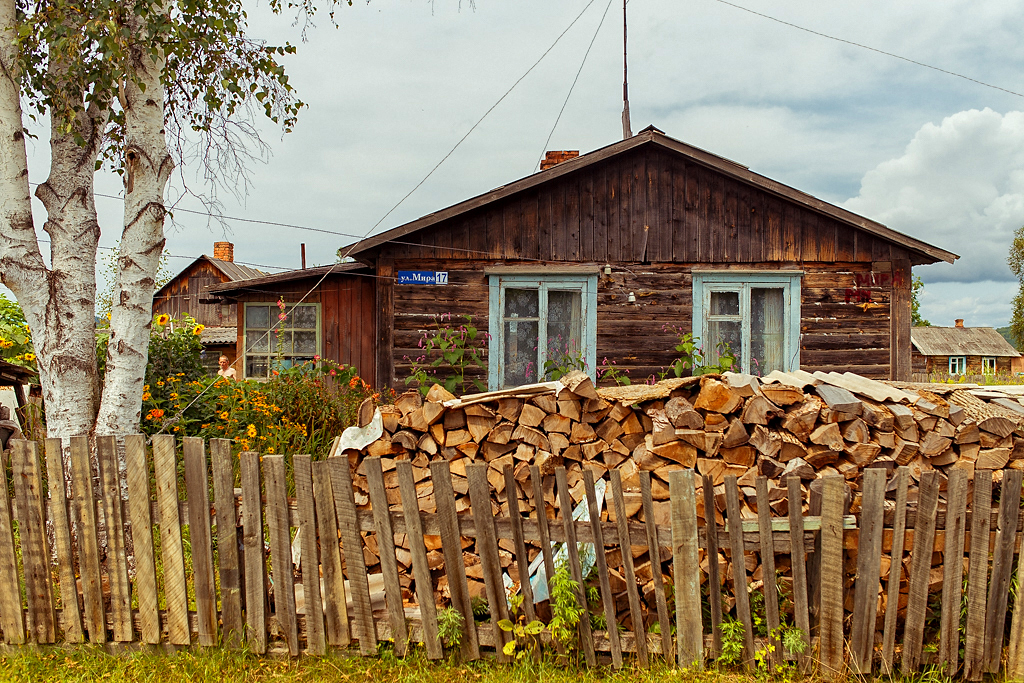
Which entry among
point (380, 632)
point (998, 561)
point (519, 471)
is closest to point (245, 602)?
point (380, 632)

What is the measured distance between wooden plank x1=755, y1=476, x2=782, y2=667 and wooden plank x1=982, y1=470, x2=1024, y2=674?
106 centimetres

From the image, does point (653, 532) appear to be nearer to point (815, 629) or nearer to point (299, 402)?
point (815, 629)

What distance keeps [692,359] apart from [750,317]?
1180 millimetres

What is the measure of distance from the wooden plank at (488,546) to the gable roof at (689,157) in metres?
6.11

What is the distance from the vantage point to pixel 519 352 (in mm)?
9078

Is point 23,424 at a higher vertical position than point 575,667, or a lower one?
higher

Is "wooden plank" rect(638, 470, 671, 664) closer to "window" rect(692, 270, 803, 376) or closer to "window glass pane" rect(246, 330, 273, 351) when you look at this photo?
"window" rect(692, 270, 803, 376)

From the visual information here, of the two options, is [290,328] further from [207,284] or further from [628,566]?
[207,284]

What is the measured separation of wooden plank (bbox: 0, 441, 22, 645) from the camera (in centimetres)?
337

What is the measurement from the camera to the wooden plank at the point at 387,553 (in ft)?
9.95

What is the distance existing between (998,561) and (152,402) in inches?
297

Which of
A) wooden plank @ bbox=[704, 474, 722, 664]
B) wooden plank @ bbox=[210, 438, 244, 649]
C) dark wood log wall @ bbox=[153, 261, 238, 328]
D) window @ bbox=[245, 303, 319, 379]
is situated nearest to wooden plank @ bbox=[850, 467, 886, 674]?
wooden plank @ bbox=[704, 474, 722, 664]

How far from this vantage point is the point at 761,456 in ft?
12.7

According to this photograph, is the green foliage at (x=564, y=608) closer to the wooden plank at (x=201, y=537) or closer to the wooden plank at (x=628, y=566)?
the wooden plank at (x=628, y=566)
